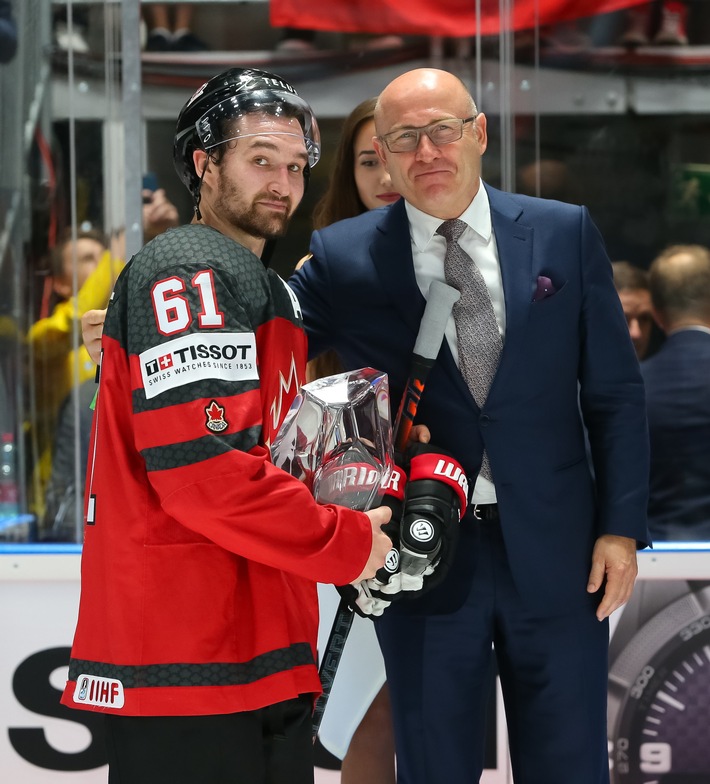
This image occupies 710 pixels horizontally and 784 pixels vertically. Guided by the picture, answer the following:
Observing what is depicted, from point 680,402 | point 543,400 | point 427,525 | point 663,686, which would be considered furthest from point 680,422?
point 427,525

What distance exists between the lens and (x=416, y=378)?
6.24 feet

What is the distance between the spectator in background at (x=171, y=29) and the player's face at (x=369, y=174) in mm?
875

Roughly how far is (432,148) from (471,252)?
0.69 feet

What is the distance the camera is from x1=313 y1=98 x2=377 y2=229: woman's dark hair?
271 centimetres

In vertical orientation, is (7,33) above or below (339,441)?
above

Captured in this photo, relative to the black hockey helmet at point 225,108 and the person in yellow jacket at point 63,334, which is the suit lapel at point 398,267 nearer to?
the black hockey helmet at point 225,108

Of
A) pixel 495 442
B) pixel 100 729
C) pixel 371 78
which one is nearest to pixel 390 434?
pixel 495 442

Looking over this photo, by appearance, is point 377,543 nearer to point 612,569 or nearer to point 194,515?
point 194,515

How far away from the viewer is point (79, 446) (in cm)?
308

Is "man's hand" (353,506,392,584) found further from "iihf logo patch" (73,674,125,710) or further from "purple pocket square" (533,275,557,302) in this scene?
"purple pocket square" (533,275,557,302)

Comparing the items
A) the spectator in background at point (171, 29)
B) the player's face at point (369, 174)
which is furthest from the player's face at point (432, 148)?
the spectator in background at point (171, 29)

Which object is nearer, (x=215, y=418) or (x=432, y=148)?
(x=215, y=418)

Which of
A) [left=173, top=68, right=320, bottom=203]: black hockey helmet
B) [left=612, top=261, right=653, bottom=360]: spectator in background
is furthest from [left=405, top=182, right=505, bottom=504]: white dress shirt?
[left=612, top=261, right=653, bottom=360]: spectator in background

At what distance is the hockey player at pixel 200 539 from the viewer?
1.53 m
